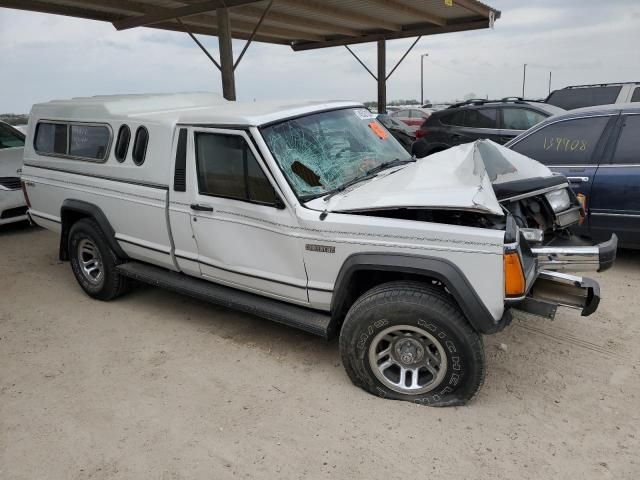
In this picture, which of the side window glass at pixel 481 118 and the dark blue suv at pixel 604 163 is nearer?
the dark blue suv at pixel 604 163

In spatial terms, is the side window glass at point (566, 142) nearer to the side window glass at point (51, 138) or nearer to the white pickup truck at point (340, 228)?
the white pickup truck at point (340, 228)

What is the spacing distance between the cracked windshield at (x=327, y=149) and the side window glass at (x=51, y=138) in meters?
2.66

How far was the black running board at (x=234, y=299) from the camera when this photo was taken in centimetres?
339

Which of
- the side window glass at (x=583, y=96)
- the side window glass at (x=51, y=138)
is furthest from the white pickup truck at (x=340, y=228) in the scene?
the side window glass at (x=583, y=96)

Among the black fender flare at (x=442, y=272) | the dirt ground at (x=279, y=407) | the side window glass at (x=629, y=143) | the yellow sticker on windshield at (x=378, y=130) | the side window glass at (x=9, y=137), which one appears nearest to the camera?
the dirt ground at (x=279, y=407)

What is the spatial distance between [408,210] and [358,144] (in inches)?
42.9

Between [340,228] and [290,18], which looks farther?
[290,18]

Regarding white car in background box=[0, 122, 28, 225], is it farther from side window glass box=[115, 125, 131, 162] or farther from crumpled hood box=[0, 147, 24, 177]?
side window glass box=[115, 125, 131, 162]

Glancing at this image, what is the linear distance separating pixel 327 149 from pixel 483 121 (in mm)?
6600

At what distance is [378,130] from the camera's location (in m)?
4.22

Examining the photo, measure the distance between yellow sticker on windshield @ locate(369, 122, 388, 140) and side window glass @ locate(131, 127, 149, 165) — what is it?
74.1 inches

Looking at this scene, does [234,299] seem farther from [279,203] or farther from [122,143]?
[122,143]

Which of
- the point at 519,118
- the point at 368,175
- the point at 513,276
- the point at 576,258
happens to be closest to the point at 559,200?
the point at 576,258

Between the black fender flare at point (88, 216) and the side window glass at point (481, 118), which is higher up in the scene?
the side window glass at point (481, 118)
